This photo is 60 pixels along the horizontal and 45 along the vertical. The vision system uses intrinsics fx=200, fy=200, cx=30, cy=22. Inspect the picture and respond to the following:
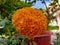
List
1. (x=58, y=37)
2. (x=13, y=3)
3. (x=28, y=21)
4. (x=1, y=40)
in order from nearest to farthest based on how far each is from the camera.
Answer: (x=28, y=21) → (x=1, y=40) → (x=13, y=3) → (x=58, y=37)

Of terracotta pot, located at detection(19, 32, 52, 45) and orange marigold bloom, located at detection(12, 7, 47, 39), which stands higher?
orange marigold bloom, located at detection(12, 7, 47, 39)

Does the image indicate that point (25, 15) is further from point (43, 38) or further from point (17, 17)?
point (43, 38)

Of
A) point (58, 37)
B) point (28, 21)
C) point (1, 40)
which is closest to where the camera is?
point (28, 21)

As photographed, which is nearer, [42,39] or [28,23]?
[28,23]

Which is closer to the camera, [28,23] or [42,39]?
[28,23]

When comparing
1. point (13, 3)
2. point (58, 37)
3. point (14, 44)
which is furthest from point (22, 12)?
point (58, 37)

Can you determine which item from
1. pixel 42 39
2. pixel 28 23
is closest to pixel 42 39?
pixel 42 39

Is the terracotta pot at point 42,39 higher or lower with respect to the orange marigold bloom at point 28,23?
lower

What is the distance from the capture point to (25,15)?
0.73m

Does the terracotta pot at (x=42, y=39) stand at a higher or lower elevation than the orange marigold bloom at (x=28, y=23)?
lower

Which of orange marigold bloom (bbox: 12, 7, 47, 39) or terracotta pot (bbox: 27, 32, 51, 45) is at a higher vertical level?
orange marigold bloom (bbox: 12, 7, 47, 39)

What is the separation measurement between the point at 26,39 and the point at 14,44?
5 centimetres

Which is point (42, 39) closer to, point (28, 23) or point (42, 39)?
point (42, 39)

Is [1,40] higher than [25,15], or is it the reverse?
[25,15]
